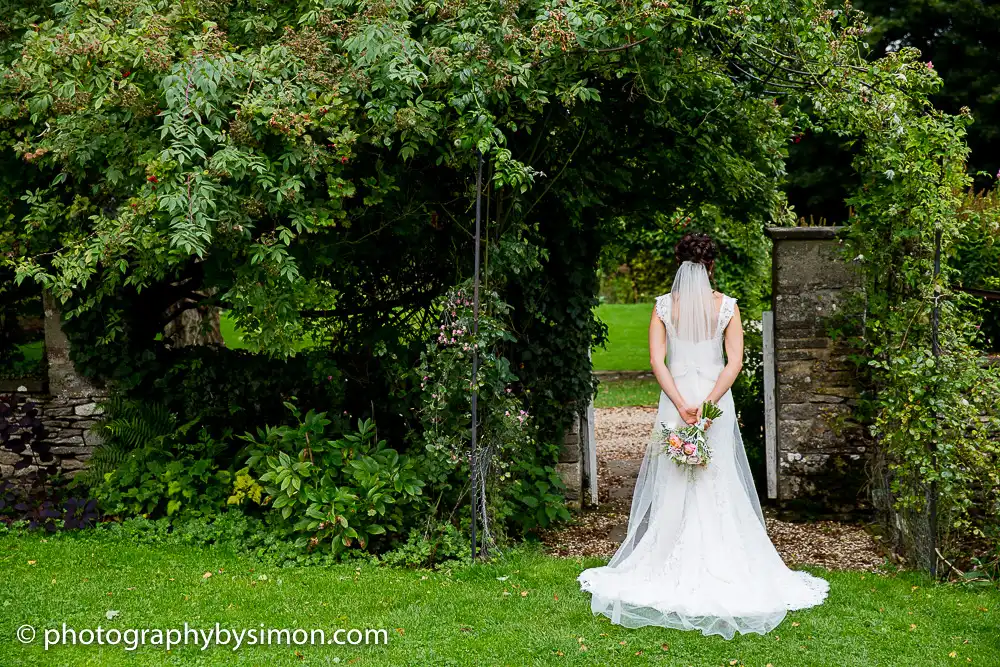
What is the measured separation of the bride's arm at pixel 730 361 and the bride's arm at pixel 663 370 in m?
0.10

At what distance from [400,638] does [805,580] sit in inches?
95.7

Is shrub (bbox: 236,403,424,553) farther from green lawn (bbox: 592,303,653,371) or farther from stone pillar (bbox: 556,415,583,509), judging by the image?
green lawn (bbox: 592,303,653,371)

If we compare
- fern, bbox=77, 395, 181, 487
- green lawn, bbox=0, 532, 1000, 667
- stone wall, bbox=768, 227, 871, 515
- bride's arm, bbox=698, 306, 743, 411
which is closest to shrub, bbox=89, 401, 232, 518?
fern, bbox=77, 395, 181, 487

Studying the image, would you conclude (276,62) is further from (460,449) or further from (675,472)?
(675,472)

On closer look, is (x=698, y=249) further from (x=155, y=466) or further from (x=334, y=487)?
(x=155, y=466)

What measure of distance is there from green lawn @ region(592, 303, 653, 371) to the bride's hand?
10.4m

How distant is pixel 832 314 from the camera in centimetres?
701

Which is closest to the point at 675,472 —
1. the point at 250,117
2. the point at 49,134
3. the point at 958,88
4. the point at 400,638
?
the point at 400,638

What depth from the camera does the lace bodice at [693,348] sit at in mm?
5262

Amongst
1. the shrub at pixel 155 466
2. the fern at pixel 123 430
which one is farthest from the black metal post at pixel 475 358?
the fern at pixel 123 430

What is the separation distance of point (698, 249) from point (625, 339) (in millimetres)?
14009

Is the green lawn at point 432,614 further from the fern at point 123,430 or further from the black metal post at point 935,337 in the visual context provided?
the fern at point 123,430

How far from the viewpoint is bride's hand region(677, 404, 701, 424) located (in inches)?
205

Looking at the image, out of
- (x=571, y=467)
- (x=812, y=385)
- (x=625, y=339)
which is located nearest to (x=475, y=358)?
(x=571, y=467)
